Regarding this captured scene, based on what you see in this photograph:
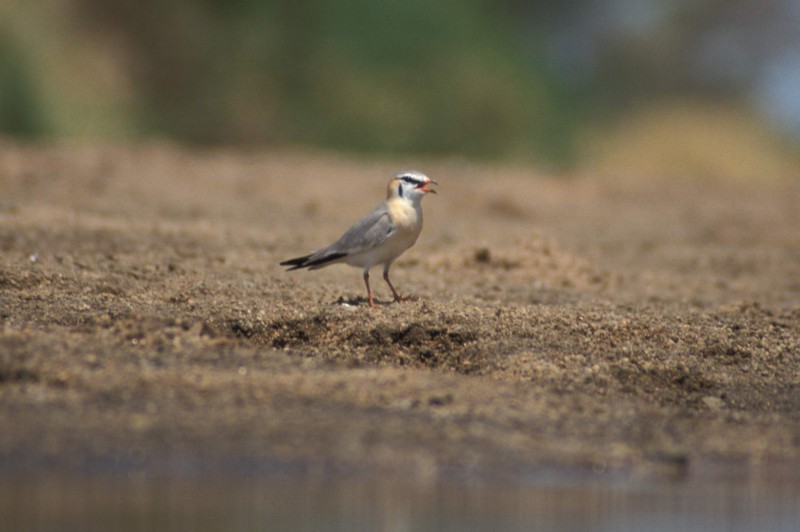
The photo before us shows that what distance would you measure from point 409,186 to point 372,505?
11.4 ft

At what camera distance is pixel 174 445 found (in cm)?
471

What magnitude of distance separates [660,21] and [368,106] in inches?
279

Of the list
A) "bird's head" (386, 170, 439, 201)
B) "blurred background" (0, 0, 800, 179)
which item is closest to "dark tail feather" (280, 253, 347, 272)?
"bird's head" (386, 170, 439, 201)

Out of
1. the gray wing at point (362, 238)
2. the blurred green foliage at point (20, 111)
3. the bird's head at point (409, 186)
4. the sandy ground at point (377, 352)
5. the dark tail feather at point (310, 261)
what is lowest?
the sandy ground at point (377, 352)

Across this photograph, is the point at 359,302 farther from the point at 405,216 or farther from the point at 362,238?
the point at 405,216

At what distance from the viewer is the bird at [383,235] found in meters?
7.23

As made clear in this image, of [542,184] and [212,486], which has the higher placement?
→ [542,184]

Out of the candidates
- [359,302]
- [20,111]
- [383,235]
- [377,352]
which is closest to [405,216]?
[383,235]

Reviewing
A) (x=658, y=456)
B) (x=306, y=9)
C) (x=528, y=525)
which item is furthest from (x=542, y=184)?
(x=528, y=525)

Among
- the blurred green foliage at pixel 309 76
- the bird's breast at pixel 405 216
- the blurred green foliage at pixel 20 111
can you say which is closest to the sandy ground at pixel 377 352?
the bird's breast at pixel 405 216

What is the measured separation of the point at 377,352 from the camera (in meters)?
6.26

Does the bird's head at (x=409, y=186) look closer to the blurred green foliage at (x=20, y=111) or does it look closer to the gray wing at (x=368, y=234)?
the gray wing at (x=368, y=234)

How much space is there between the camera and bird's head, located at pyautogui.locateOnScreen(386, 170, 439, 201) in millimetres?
7447

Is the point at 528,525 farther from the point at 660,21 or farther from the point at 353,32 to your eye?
the point at 660,21
